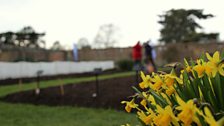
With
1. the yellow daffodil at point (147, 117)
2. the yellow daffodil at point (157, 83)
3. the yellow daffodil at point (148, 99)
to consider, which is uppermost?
the yellow daffodil at point (157, 83)

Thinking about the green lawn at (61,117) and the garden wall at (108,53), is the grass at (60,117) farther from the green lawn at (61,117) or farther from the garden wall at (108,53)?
the garden wall at (108,53)

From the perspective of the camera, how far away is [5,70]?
22375 millimetres

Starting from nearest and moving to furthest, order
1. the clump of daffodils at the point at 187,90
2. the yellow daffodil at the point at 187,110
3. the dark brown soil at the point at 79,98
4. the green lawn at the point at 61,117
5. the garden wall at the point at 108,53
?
1. the yellow daffodil at the point at 187,110
2. the clump of daffodils at the point at 187,90
3. the green lawn at the point at 61,117
4. the dark brown soil at the point at 79,98
5. the garden wall at the point at 108,53

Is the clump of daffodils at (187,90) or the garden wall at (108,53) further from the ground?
the clump of daffodils at (187,90)

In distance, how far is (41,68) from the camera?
24.4 meters

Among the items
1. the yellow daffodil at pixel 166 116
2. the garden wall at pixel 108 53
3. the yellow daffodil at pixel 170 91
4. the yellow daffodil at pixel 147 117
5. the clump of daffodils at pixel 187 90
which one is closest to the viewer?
the yellow daffodil at pixel 166 116

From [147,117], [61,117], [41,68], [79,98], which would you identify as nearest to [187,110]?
[147,117]

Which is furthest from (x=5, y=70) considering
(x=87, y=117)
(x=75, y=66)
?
(x=87, y=117)

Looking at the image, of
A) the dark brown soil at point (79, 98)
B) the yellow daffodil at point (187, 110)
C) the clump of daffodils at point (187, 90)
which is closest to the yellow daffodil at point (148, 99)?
the clump of daffodils at point (187, 90)

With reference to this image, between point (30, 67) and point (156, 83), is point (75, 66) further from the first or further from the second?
→ point (156, 83)

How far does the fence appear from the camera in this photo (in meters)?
22.5

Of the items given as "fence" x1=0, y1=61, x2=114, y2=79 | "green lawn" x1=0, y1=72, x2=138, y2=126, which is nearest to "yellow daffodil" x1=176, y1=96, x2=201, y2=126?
"green lawn" x1=0, y1=72, x2=138, y2=126

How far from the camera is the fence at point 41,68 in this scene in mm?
22494

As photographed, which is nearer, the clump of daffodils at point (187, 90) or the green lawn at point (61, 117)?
the clump of daffodils at point (187, 90)
